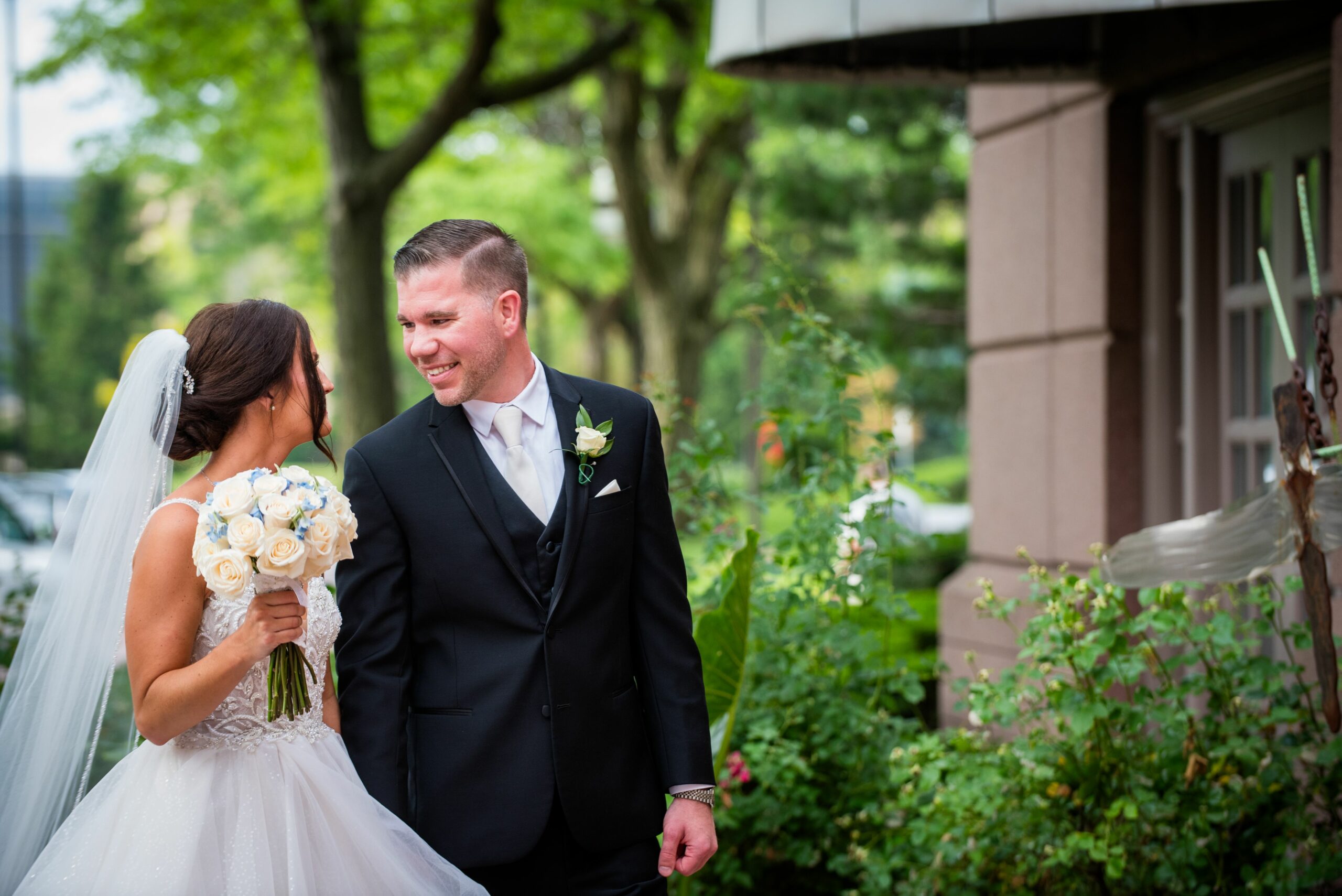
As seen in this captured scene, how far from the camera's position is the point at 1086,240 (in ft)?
19.7

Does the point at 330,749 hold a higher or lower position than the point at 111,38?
lower

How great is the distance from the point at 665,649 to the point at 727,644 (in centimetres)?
123

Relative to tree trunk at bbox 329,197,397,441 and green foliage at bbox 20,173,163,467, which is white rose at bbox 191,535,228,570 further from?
green foliage at bbox 20,173,163,467

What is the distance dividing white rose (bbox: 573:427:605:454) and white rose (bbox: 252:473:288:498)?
677 mm

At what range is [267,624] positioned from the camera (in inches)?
99.7

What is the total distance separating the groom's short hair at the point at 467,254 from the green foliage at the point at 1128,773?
80.6 inches

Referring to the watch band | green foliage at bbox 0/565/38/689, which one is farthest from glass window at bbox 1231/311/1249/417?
green foliage at bbox 0/565/38/689

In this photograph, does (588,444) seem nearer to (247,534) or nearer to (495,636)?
(495,636)

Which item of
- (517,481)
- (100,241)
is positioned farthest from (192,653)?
(100,241)

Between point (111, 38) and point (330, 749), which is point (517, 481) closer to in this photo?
point (330, 749)

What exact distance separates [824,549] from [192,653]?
263 centimetres

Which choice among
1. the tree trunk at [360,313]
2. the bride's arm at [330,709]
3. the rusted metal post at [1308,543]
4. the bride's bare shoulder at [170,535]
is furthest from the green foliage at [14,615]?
the tree trunk at [360,313]

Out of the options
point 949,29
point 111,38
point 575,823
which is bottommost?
point 575,823

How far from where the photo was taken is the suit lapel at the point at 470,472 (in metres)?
2.77
